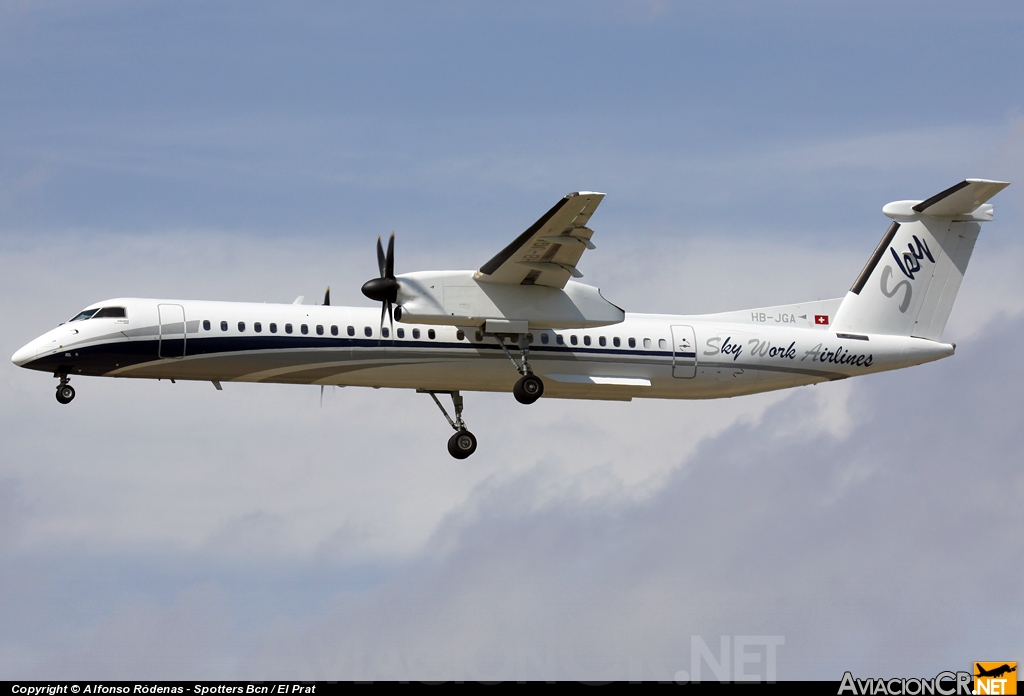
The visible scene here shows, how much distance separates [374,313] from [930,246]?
1299 cm

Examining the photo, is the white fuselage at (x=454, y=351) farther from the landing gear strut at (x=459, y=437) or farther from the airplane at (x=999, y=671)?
the airplane at (x=999, y=671)

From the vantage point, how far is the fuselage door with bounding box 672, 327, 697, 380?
29.2 metres

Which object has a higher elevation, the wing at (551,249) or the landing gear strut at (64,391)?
the wing at (551,249)

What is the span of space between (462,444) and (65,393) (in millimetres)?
8308

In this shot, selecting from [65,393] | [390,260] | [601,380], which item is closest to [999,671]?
[601,380]

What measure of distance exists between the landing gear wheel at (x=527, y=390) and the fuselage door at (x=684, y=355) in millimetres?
3248

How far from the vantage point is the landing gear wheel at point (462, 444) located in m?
29.4

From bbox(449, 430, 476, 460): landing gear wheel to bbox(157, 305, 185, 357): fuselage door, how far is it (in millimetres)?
6189

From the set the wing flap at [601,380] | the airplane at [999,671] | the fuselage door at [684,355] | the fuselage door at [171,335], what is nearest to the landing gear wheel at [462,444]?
the wing flap at [601,380]

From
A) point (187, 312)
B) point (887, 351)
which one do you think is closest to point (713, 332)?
point (887, 351)

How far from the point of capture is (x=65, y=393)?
27062mm

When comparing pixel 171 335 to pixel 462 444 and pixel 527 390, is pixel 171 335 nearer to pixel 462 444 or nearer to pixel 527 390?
pixel 462 444

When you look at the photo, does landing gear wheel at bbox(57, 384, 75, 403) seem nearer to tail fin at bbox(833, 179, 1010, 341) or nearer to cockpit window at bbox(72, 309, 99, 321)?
cockpit window at bbox(72, 309, 99, 321)

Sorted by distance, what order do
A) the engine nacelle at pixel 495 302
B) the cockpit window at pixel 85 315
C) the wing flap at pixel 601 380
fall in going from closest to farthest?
the engine nacelle at pixel 495 302 → the cockpit window at pixel 85 315 → the wing flap at pixel 601 380
